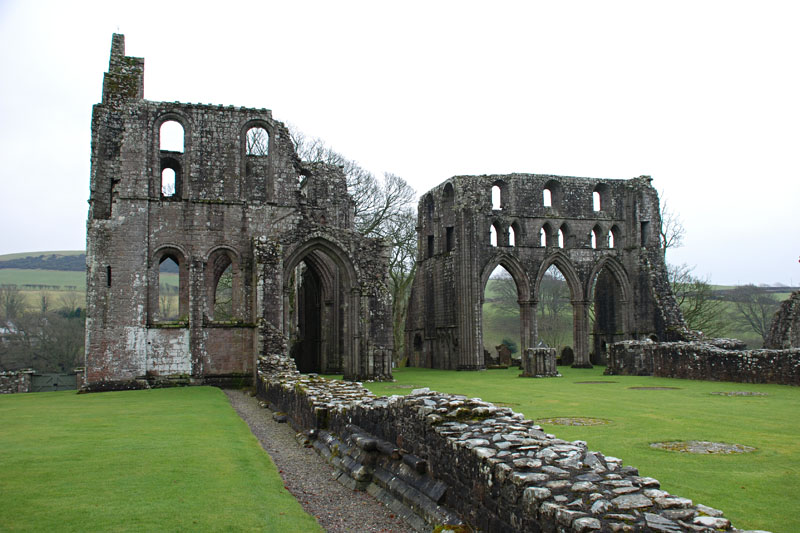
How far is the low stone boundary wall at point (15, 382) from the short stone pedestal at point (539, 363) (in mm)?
17706

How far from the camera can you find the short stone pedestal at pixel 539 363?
2253 centimetres

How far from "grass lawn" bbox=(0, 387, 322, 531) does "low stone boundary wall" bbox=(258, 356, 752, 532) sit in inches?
39.0

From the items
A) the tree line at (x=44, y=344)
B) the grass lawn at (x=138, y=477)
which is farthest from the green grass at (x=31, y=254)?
the grass lawn at (x=138, y=477)

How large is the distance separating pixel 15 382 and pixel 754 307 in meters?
47.1

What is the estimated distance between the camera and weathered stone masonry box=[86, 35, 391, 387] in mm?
18906

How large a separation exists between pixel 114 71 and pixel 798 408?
20.7 m

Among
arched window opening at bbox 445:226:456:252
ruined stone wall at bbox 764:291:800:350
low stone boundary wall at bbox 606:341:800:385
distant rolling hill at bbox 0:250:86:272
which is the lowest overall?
low stone boundary wall at bbox 606:341:800:385

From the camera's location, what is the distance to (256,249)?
749 inches

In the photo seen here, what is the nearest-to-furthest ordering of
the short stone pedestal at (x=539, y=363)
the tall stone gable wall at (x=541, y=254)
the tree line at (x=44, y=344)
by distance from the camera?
the short stone pedestal at (x=539, y=363) → the tall stone gable wall at (x=541, y=254) → the tree line at (x=44, y=344)

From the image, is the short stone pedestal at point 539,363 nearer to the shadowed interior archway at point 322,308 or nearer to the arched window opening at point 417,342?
the shadowed interior archway at point 322,308

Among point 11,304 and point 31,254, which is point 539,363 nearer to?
point 11,304

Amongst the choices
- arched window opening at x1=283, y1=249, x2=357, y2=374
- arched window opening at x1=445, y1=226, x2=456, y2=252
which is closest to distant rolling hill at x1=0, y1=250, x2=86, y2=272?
arched window opening at x1=283, y1=249, x2=357, y2=374

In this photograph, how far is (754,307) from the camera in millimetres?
48594

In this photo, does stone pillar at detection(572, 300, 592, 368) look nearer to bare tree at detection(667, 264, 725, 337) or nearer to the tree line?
bare tree at detection(667, 264, 725, 337)
